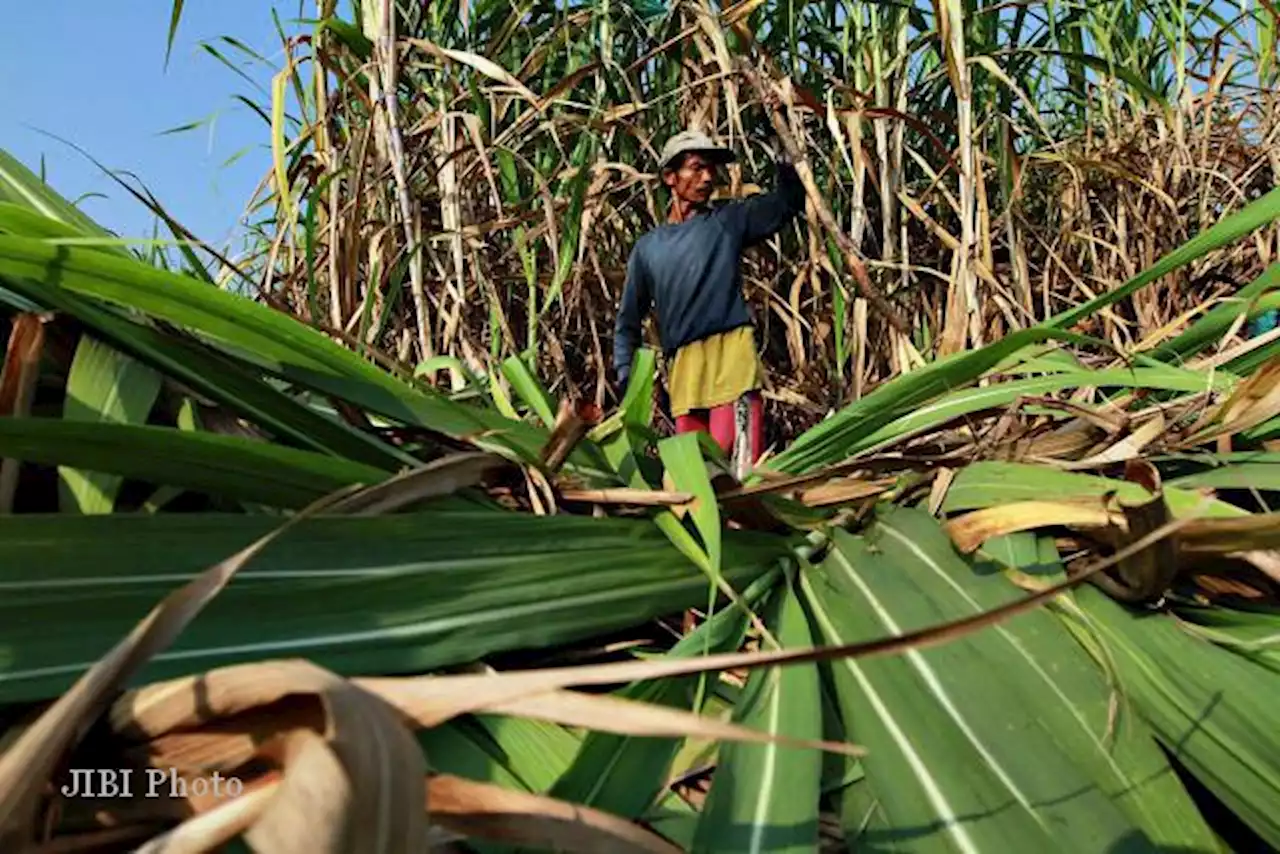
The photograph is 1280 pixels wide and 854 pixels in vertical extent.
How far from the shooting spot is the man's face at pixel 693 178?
2.62 meters

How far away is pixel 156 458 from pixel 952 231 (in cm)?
277

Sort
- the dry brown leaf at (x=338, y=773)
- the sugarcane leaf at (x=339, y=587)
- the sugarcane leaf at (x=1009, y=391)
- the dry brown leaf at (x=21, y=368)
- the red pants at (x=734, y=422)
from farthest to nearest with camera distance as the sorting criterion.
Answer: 1. the red pants at (x=734, y=422)
2. the sugarcane leaf at (x=1009, y=391)
3. the dry brown leaf at (x=21, y=368)
4. the sugarcane leaf at (x=339, y=587)
5. the dry brown leaf at (x=338, y=773)

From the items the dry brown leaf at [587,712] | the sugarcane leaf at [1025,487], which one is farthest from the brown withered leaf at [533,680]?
the sugarcane leaf at [1025,487]

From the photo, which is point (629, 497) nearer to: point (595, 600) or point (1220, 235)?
point (595, 600)

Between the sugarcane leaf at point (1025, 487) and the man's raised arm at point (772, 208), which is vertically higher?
the man's raised arm at point (772, 208)

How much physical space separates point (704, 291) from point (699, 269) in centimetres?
7

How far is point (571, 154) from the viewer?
9.53ft

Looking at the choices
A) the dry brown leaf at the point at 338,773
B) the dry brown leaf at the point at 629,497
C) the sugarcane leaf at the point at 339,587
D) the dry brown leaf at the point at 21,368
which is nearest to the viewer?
the dry brown leaf at the point at 338,773

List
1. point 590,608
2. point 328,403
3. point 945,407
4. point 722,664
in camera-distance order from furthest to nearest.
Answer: point 945,407
point 328,403
point 590,608
point 722,664

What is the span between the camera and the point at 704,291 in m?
2.70

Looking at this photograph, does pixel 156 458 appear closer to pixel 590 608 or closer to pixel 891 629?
pixel 590 608

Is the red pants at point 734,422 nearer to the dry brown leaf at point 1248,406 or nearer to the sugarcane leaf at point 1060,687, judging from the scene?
the dry brown leaf at point 1248,406

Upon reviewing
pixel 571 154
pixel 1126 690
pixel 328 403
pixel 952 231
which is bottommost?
pixel 1126 690

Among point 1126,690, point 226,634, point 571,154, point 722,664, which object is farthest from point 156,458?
point 571,154
